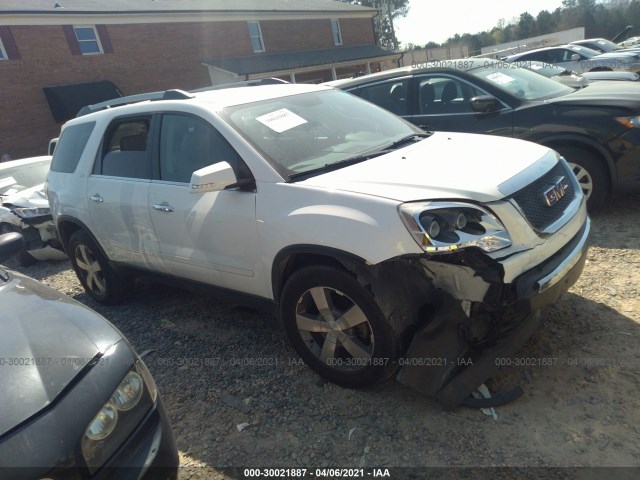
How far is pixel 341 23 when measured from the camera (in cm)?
3023

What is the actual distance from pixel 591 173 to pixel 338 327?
11.3ft

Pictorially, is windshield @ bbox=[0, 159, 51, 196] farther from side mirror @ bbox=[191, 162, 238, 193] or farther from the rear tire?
the rear tire

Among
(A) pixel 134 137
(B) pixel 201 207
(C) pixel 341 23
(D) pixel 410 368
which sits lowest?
(D) pixel 410 368

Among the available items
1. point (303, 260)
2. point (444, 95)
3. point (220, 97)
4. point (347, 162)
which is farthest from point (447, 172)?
point (444, 95)

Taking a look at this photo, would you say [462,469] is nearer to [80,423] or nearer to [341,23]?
[80,423]

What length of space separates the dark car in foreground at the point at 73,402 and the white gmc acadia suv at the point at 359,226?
1.04 metres

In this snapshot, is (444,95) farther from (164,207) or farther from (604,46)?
(604,46)

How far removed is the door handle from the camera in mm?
3340

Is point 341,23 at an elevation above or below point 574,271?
above

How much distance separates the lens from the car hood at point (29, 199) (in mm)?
6848

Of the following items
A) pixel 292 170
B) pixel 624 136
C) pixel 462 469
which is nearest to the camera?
pixel 462 469

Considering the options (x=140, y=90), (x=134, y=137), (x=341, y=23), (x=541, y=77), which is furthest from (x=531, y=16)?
(x=134, y=137)

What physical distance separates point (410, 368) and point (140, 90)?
70.0 ft

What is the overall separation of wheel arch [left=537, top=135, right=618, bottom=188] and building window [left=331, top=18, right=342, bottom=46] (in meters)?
27.9
